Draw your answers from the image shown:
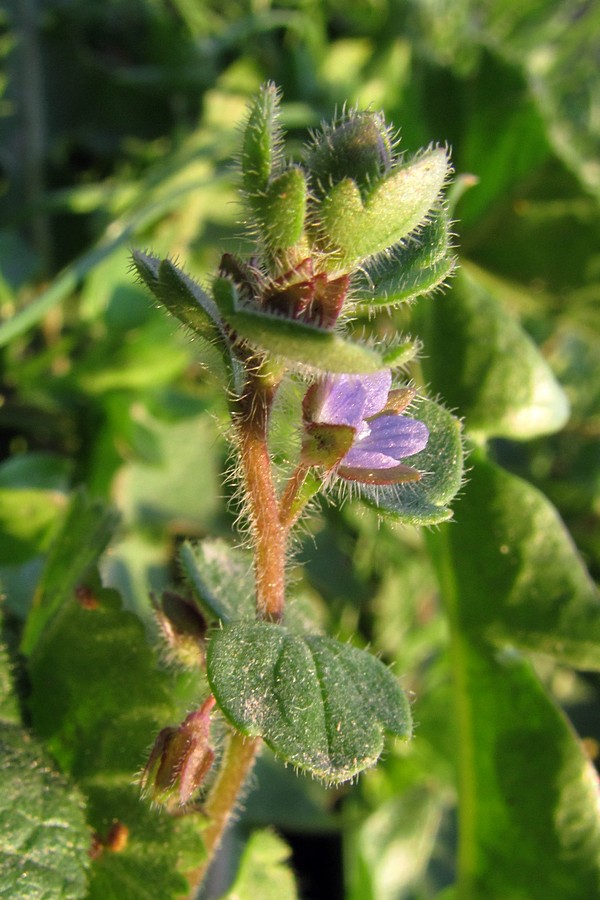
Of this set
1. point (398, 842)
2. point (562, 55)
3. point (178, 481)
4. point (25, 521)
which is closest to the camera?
point (25, 521)

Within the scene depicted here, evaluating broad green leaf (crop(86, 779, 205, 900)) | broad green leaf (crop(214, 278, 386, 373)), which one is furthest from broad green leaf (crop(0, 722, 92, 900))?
broad green leaf (crop(214, 278, 386, 373))

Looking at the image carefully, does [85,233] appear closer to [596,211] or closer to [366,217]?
[596,211]


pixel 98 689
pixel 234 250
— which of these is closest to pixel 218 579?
pixel 98 689

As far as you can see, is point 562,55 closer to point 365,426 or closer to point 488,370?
point 488,370

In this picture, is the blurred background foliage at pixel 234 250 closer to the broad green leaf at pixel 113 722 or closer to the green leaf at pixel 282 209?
the broad green leaf at pixel 113 722

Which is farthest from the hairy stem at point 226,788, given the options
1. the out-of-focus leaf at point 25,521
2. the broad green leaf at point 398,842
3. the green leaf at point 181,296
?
the broad green leaf at point 398,842

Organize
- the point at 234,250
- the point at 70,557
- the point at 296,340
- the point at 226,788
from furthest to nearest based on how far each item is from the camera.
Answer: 1. the point at 234,250
2. the point at 70,557
3. the point at 226,788
4. the point at 296,340

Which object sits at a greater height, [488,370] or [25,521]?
[488,370]
